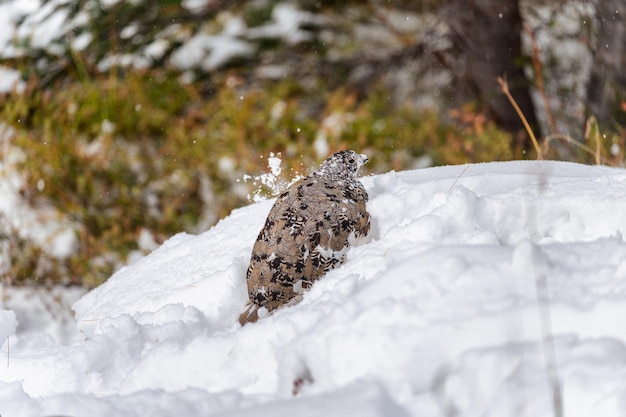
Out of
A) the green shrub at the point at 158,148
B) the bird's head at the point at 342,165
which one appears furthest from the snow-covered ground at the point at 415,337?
the green shrub at the point at 158,148

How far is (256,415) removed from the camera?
0.90m

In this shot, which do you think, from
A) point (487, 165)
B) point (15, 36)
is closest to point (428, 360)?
point (487, 165)

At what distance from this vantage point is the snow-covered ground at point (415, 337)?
0.92m

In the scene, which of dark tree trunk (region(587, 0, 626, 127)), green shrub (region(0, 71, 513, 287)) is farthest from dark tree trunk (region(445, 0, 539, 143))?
dark tree trunk (region(587, 0, 626, 127))

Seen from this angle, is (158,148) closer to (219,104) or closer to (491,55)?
(219,104)

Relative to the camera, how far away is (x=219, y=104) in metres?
4.79

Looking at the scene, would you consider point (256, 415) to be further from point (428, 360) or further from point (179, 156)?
point (179, 156)

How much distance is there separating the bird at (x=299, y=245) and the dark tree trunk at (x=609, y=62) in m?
2.78

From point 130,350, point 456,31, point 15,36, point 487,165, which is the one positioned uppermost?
point 130,350

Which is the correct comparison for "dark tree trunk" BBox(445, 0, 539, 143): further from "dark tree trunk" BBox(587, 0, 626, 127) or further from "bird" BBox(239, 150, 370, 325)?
"bird" BBox(239, 150, 370, 325)

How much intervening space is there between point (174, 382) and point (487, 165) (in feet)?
3.35

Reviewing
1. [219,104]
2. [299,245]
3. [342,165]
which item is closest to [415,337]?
[299,245]

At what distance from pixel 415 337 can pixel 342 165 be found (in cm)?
75

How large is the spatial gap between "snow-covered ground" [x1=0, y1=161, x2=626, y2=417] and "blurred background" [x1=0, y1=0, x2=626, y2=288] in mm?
2306
